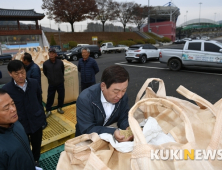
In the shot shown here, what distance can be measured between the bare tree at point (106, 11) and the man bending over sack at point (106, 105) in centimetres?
4278

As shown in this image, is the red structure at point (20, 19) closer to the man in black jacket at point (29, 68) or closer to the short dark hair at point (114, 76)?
the man in black jacket at point (29, 68)

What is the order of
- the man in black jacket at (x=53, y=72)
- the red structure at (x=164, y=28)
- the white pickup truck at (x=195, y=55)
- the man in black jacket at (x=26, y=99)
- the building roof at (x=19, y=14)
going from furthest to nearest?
the red structure at (x=164, y=28)
the building roof at (x=19, y=14)
the white pickup truck at (x=195, y=55)
the man in black jacket at (x=53, y=72)
the man in black jacket at (x=26, y=99)

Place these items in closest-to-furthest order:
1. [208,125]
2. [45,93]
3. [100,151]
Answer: [100,151] < [208,125] < [45,93]

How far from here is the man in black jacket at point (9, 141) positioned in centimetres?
133

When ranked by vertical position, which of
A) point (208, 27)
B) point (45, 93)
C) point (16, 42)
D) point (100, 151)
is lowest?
point (45, 93)

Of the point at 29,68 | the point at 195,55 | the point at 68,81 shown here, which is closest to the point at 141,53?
the point at 195,55

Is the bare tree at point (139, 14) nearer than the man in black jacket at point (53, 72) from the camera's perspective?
No

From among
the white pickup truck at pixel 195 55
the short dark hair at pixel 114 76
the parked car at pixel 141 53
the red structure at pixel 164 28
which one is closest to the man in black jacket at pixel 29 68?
the short dark hair at pixel 114 76

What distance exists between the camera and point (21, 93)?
2248 mm

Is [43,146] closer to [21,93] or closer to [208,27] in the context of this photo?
[21,93]

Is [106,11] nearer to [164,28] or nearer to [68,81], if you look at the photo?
[164,28]

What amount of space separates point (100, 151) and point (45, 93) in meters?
3.95

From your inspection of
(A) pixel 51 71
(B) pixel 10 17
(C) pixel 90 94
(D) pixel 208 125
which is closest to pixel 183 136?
(D) pixel 208 125

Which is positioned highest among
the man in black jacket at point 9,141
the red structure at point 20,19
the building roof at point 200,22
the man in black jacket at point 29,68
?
the building roof at point 200,22
